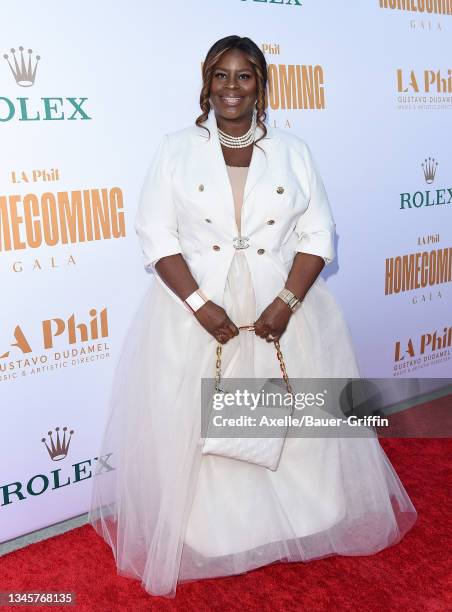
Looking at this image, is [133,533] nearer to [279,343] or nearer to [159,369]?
[159,369]

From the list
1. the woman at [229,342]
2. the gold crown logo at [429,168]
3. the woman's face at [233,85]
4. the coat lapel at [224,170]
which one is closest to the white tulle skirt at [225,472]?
the woman at [229,342]

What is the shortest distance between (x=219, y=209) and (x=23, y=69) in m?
0.81

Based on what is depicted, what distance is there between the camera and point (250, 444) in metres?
2.36

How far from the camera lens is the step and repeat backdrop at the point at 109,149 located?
2.50 meters

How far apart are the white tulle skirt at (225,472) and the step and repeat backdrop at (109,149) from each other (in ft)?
0.75

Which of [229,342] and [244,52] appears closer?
[244,52]

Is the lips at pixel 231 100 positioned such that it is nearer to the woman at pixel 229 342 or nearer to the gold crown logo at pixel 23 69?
the woman at pixel 229 342

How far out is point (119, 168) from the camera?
8.83 ft

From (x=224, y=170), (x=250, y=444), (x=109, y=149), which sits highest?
(x=109, y=149)

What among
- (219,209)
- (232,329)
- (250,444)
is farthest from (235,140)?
(250,444)

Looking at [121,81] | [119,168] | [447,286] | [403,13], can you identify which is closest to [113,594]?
[119,168]

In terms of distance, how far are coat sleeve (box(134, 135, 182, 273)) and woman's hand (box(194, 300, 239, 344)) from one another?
22 centimetres

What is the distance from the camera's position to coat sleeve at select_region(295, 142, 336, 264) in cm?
246

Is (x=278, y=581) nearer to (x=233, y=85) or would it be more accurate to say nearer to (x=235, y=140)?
(x=235, y=140)
